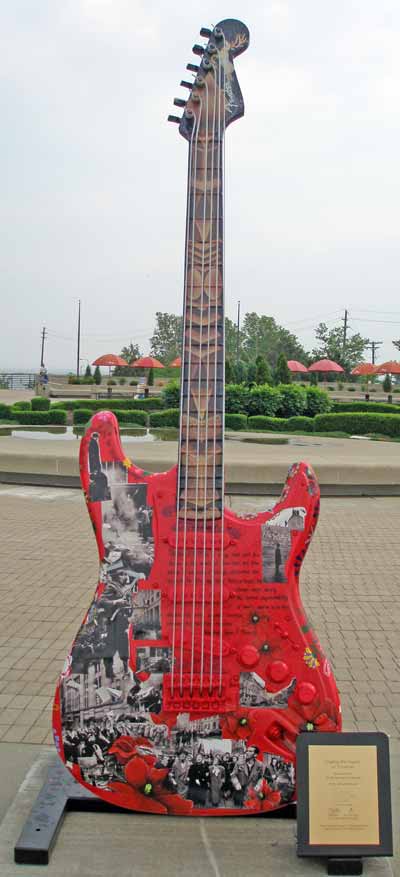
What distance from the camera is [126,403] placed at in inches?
1219

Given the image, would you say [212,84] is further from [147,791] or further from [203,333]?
[147,791]

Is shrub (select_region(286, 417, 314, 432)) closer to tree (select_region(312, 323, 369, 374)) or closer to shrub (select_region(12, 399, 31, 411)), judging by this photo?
shrub (select_region(12, 399, 31, 411))

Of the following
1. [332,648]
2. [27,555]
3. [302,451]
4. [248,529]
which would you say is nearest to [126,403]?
[302,451]

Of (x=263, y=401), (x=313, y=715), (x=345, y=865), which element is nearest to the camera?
(x=345, y=865)

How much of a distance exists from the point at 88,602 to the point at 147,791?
11.0 feet

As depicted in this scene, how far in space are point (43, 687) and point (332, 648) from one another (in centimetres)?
181

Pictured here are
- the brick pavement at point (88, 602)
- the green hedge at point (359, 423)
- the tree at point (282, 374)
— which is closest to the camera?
the brick pavement at point (88, 602)

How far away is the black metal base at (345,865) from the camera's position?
2459 millimetres

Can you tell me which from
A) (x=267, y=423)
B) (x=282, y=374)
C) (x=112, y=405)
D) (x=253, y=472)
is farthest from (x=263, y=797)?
(x=282, y=374)

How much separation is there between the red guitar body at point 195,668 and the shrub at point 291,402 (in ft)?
71.2

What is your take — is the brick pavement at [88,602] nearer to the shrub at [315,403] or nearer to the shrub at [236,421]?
the shrub at [236,421]

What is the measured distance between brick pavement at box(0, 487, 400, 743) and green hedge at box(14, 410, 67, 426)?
13.3 metres

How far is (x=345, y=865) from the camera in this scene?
8.09 ft

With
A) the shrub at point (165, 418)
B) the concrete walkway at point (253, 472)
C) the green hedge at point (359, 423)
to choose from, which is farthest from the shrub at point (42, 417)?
the concrete walkway at point (253, 472)
